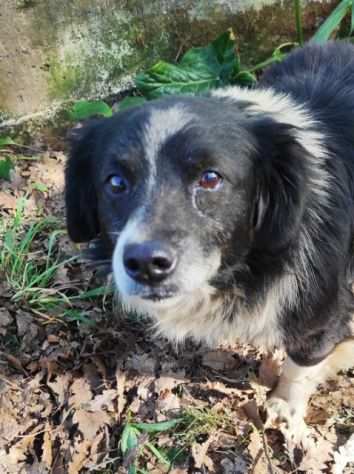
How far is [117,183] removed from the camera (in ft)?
6.96

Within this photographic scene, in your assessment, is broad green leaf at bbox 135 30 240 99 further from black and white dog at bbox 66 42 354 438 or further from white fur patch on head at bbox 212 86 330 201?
white fur patch on head at bbox 212 86 330 201

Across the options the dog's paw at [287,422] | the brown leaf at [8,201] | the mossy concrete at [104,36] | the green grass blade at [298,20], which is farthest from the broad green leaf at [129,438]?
the green grass blade at [298,20]

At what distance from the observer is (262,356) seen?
3.13 metres

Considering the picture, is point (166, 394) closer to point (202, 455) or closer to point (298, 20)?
point (202, 455)

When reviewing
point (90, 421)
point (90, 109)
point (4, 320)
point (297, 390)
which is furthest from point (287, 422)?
point (90, 109)

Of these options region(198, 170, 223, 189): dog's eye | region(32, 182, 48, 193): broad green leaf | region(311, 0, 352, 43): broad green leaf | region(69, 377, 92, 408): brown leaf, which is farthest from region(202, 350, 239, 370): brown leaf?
region(311, 0, 352, 43): broad green leaf

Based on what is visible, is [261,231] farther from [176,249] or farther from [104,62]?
[104,62]

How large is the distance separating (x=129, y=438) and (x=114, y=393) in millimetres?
303

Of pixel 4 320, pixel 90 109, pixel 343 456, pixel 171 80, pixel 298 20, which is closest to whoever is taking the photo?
pixel 343 456

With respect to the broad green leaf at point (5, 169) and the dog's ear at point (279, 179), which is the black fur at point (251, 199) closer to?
the dog's ear at point (279, 179)

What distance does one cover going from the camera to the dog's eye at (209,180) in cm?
200

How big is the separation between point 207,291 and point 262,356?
3.22 ft

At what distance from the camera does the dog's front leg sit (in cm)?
281

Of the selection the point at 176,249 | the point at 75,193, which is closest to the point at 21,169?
the point at 75,193
